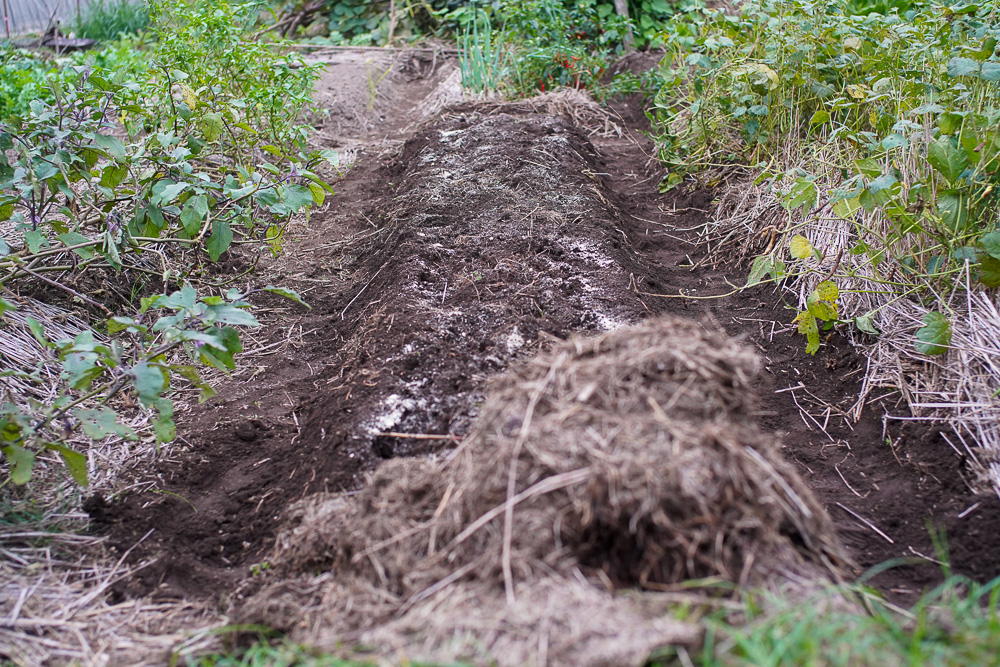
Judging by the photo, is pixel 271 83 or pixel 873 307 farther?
pixel 271 83

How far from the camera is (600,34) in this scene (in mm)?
6188

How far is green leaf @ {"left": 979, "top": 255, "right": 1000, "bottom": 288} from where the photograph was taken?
237 cm

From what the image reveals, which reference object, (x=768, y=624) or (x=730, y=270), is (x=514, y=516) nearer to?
(x=768, y=624)

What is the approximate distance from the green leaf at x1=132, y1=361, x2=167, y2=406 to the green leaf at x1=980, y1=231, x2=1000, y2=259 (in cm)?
253

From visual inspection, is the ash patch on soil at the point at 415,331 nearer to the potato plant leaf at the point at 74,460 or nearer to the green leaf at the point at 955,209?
the potato plant leaf at the point at 74,460

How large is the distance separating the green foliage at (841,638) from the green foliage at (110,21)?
7.61 m

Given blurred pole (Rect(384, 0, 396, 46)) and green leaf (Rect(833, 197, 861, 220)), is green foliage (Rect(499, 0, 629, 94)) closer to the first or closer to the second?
blurred pole (Rect(384, 0, 396, 46))

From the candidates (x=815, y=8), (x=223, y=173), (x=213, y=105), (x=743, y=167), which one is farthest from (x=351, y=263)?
(x=815, y=8)

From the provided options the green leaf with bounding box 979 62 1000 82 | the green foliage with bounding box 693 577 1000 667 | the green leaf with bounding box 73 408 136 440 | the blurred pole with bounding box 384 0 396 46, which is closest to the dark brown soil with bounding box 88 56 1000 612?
the green leaf with bounding box 73 408 136 440

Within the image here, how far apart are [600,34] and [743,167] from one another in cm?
278

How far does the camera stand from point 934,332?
2379 mm

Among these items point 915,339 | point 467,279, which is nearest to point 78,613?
point 467,279

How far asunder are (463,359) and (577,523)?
3.46 feet

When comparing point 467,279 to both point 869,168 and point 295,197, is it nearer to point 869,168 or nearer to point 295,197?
point 295,197
